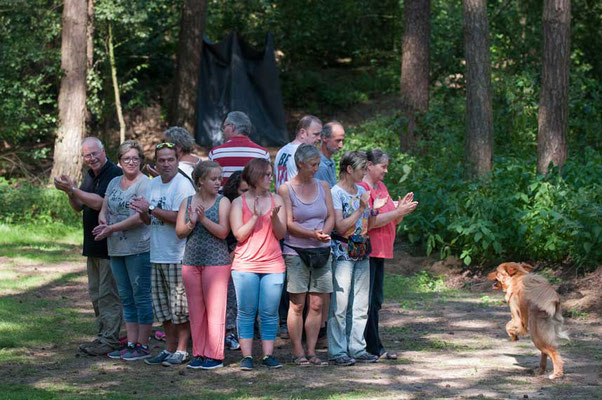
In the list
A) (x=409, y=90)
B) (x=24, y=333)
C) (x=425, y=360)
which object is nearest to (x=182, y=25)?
(x=409, y=90)

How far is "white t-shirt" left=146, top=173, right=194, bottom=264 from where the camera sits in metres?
7.57

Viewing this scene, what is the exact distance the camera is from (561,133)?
13.2 meters

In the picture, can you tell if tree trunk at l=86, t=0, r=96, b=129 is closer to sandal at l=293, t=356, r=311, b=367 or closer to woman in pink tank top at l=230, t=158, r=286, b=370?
woman in pink tank top at l=230, t=158, r=286, b=370

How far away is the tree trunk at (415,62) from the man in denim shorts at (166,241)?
33.5ft

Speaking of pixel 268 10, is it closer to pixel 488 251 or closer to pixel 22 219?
pixel 22 219

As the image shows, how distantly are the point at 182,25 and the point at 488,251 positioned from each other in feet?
40.5

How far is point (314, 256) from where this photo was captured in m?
7.41

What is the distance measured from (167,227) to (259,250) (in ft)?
2.71

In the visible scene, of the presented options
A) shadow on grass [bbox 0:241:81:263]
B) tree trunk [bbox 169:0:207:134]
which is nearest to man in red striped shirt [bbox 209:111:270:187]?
shadow on grass [bbox 0:241:81:263]

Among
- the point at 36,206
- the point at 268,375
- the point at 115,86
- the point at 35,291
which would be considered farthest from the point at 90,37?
the point at 268,375

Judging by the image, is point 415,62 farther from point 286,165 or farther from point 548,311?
point 548,311

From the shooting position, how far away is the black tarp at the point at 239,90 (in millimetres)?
22234

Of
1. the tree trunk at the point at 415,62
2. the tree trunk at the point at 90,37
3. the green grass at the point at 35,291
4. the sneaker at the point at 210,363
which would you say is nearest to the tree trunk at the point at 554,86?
the tree trunk at the point at 415,62

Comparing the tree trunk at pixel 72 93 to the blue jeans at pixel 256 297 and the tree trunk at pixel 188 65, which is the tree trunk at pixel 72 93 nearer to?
the tree trunk at pixel 188 65
